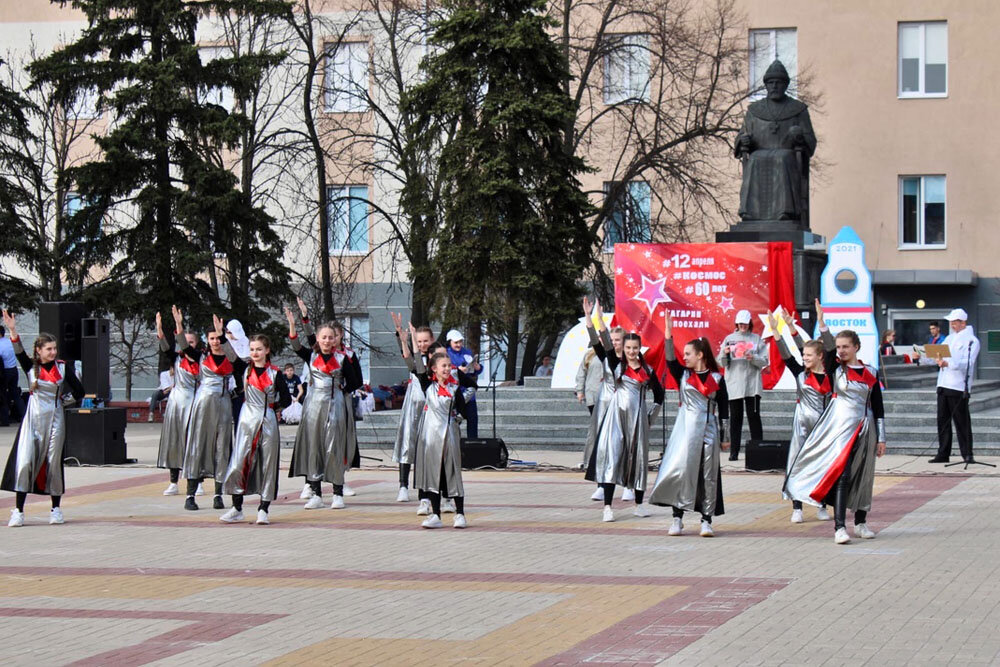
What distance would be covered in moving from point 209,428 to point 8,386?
49.2 ft

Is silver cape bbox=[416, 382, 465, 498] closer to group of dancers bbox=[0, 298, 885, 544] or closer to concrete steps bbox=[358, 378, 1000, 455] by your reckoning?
group of dancers bbox=[0, 298, 885, 544]

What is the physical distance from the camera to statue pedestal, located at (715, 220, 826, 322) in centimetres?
2364

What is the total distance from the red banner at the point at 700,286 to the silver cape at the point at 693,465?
9.93 meters

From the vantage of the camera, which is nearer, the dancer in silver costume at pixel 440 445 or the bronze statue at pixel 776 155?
the dancer in silver costume at pixel 440 445

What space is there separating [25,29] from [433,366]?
3156 cm

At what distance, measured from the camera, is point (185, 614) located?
912cm

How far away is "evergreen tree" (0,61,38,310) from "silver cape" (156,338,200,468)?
1459 centimetres

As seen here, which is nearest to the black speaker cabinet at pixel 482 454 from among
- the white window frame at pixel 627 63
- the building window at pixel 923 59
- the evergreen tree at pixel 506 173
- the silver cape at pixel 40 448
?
the silver cape at pixel 40 448

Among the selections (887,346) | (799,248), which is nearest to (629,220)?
(887,346)

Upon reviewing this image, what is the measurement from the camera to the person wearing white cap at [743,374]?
64.5 feet

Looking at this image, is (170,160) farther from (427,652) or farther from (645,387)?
(427,652)

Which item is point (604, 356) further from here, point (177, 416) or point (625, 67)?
point (625, 67)

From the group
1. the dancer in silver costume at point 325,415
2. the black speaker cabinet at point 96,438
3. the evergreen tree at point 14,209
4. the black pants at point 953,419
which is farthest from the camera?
the evergreen tree at point 14,209

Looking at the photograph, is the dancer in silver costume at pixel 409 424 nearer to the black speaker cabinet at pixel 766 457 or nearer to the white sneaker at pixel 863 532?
the black speaker cabinet at pixel 766 457
